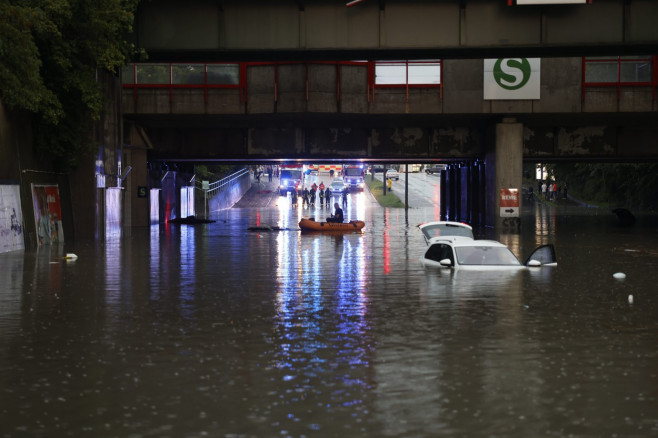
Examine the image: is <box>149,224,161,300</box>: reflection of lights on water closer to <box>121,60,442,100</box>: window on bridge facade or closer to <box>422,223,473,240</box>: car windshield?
<box>121,60,442,100</box>: window on bridge facade

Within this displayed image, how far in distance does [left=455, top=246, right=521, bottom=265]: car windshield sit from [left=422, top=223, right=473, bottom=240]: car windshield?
852 cm

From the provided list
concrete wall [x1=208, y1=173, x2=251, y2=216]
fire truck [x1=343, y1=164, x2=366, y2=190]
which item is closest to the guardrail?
concrete wall [x1=208, y1=173, x2=251, y2=216]

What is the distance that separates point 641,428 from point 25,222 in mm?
30061

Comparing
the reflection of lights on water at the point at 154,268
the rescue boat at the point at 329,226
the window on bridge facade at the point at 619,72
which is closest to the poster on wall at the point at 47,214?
the reflection of lights on water at the point at 154,268

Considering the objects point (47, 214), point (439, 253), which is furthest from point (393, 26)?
point (47, 214)

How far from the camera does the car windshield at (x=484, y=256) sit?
81.2ft

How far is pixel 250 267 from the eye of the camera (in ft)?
91.0

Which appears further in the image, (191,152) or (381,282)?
(191,152)

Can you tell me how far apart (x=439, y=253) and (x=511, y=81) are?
23.9 metres

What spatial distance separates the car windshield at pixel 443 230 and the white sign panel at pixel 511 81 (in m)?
15.8

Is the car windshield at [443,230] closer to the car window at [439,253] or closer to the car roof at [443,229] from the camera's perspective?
the car roof at [443,229]

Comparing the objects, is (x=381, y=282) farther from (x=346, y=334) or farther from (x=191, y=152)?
(x=191, y=152)

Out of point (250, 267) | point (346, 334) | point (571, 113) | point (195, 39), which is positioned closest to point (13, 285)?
point (250, 267)

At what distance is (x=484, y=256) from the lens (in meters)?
24.9
